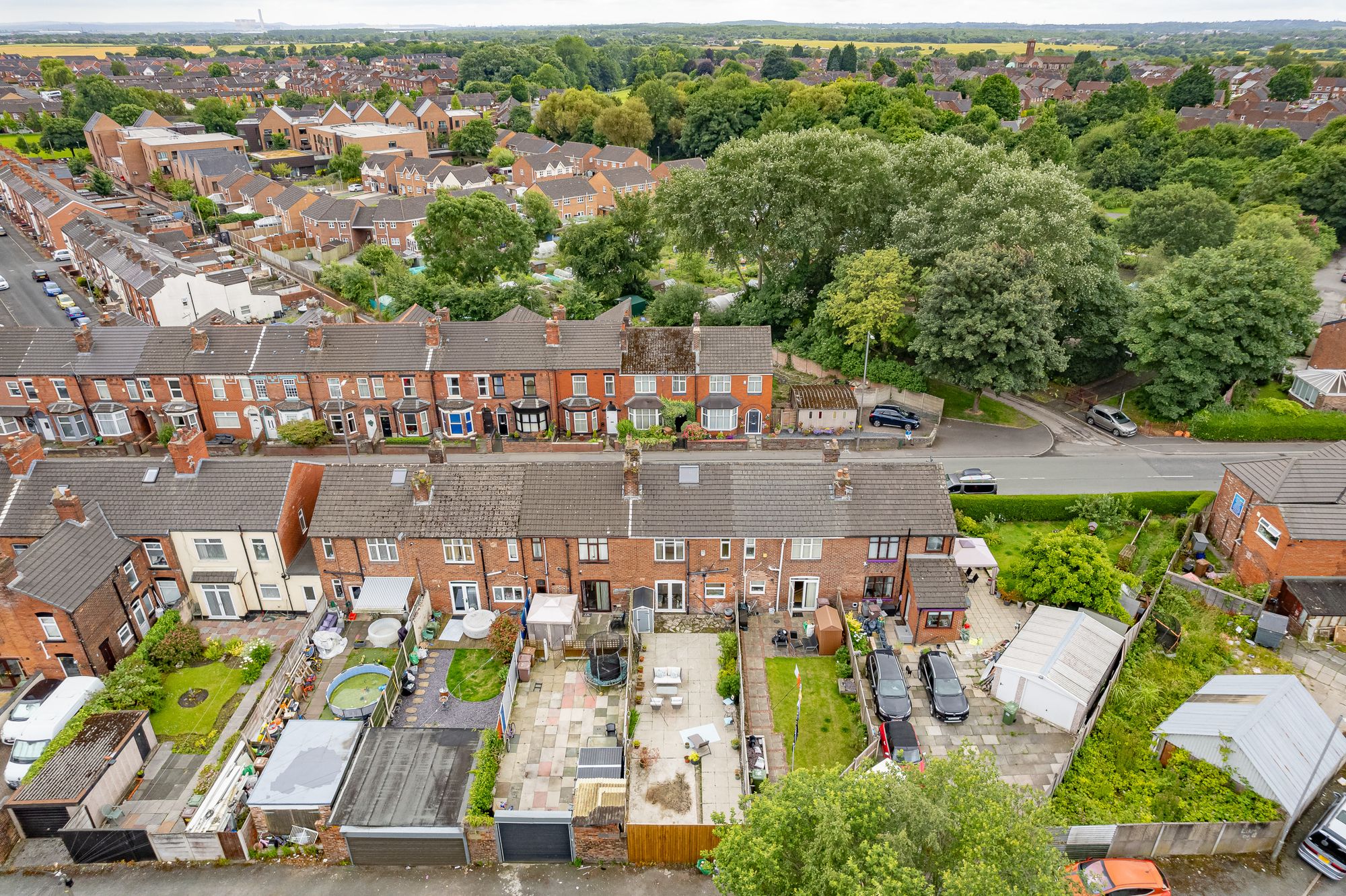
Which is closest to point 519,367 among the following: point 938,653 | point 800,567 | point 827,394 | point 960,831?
point 827,394

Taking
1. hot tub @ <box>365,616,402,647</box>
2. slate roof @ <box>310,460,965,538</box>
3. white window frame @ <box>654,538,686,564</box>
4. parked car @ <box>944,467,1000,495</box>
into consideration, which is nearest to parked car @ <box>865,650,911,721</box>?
slate roof @ <box>310,460,965,538</box>

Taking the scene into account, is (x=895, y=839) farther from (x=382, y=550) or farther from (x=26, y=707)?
(x=26, y=707)

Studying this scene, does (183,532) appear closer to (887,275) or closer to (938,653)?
(938,653)

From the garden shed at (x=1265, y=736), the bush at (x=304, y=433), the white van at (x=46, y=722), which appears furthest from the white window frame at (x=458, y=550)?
the garden shed at (x=1265, y=736)

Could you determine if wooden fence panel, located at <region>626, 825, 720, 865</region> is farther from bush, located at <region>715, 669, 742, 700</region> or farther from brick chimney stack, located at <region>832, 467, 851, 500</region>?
brick chimney stack, located at <region>832, 467, 851, 500</region>

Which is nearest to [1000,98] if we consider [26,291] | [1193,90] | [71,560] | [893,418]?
[1193,90]

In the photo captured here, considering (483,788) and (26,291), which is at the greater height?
(483,788)
